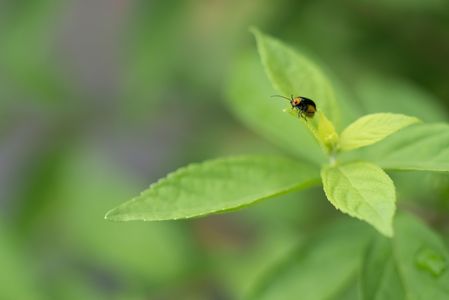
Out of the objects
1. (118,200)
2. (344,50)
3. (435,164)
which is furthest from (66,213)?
(435,164)

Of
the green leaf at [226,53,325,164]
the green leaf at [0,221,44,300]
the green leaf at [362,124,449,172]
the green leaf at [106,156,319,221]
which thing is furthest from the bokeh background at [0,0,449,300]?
the green leaf at [106,156,319,221]

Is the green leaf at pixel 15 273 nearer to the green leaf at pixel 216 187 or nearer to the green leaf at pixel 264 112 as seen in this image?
the green leaf at pixel 264 112

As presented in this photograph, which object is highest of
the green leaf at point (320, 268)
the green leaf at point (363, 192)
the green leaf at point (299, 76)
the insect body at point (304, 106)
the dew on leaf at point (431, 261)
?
the green leaf at point (299, 76)

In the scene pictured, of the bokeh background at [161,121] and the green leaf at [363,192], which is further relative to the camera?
the bokeh background at [161,121]

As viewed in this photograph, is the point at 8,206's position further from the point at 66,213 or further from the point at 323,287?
the point at 323,287

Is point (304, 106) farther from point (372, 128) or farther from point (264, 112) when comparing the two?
point (264, 112)

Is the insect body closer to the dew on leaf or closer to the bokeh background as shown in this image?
the dew on leaf

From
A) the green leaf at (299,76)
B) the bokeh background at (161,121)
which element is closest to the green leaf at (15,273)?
the bokeh background at (161,121)

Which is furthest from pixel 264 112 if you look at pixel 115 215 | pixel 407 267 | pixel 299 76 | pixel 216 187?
pixel 115 215
